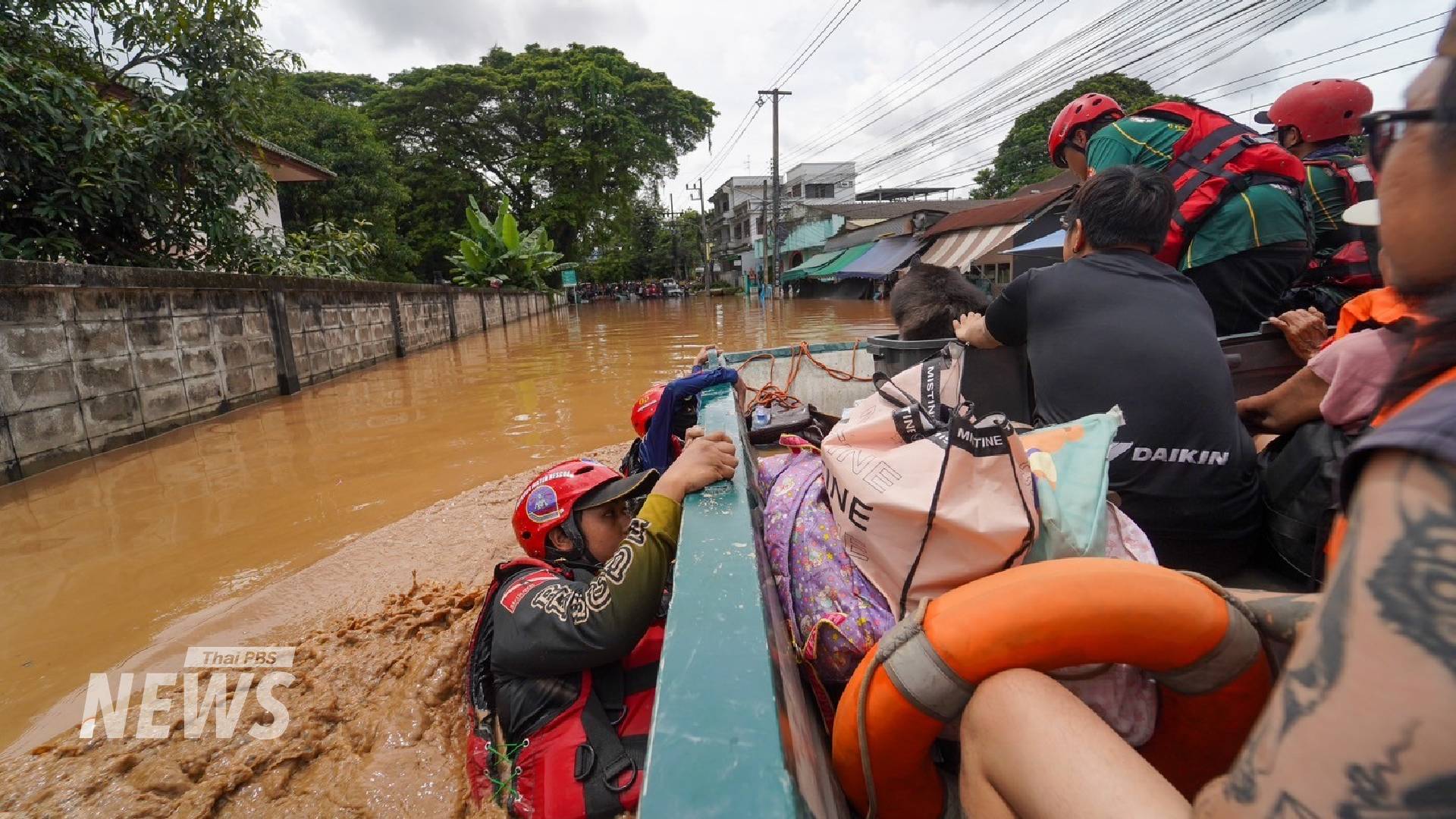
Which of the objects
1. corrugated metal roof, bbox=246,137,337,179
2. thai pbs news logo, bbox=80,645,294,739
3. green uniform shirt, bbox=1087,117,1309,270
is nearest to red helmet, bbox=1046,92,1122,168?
green uniform shirt, bbox=1087,117,1309,270

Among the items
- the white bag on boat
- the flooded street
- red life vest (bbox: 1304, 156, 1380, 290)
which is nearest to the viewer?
the white bag on boat

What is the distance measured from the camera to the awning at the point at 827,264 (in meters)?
28.2

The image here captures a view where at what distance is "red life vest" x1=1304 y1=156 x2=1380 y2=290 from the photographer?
8.20ft

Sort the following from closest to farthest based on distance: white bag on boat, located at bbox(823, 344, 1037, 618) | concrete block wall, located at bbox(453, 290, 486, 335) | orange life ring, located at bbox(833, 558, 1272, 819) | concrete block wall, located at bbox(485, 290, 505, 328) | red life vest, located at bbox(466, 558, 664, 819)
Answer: orange life ring, located at bbox(833, 558, 1272, 819)
white bag on boat, located at bbox(823, 344, 1037, 618)
red life vest, located at bbox(466, 558, 664, 819)
concrete block wall, located at bbox(453, 290, 486, 335)
concrete block wall, located at bbox(485, 290, 505, 328)

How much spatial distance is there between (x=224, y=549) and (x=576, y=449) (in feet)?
7.59

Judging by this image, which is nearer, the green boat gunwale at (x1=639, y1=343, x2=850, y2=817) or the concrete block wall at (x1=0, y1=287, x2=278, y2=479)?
the green boat gunwale at (x1=639, y1=343, x2=850, y2=817)

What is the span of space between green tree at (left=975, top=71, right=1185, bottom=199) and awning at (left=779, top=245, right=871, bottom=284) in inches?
385

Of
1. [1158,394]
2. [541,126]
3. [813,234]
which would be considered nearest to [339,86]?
[541,126]

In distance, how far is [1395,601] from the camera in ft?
1.60

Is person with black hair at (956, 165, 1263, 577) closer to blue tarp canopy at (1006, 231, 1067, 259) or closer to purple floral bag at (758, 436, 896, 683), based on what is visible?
purple floral bag at (758, 436, 896, 683)

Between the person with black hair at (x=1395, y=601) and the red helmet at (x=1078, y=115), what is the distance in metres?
2.57

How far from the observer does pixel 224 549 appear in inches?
131

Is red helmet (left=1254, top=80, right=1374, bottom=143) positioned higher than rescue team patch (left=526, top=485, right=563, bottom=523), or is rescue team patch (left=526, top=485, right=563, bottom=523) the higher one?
red helmet (left=1254, top=80, right=1374, bottom=143)

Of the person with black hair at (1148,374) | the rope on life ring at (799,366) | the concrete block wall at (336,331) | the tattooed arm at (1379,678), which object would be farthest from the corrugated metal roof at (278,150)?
the tattooed arm at (1379,678)
